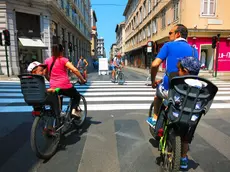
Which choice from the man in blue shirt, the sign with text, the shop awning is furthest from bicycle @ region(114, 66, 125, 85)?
the shop awning

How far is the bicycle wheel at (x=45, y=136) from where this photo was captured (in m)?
2.72

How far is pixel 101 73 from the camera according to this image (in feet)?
63.0

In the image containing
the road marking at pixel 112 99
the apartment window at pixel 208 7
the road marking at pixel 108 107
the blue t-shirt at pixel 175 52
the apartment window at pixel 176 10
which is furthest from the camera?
the apartment window at pixel 176 10

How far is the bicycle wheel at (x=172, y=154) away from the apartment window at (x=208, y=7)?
17585mm

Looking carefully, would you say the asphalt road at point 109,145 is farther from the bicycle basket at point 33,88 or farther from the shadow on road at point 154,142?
the bicycle basket at point 33,88

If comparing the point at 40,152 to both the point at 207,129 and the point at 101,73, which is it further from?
the point at 101,73

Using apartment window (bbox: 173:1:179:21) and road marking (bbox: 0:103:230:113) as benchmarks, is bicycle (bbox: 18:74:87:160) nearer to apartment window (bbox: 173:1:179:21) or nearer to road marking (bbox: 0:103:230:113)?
road marking (bbox: 0:103:230:113)

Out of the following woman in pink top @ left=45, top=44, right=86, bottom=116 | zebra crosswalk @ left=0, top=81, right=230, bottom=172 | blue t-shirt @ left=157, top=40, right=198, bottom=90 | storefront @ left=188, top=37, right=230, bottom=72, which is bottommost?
zebra crosswalk @ left=0, top=81, right=230, bottom=172

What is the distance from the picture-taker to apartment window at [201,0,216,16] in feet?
54.7

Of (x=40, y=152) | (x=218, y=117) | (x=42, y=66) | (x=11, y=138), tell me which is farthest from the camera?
(x=218, y=117)

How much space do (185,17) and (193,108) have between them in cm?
1674

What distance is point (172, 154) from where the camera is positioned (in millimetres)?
2191

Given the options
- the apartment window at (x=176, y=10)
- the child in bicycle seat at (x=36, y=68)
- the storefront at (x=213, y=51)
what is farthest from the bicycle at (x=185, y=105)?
the apartment window at (x=176, y=10)

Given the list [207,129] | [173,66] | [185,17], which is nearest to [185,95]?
[173,66]
